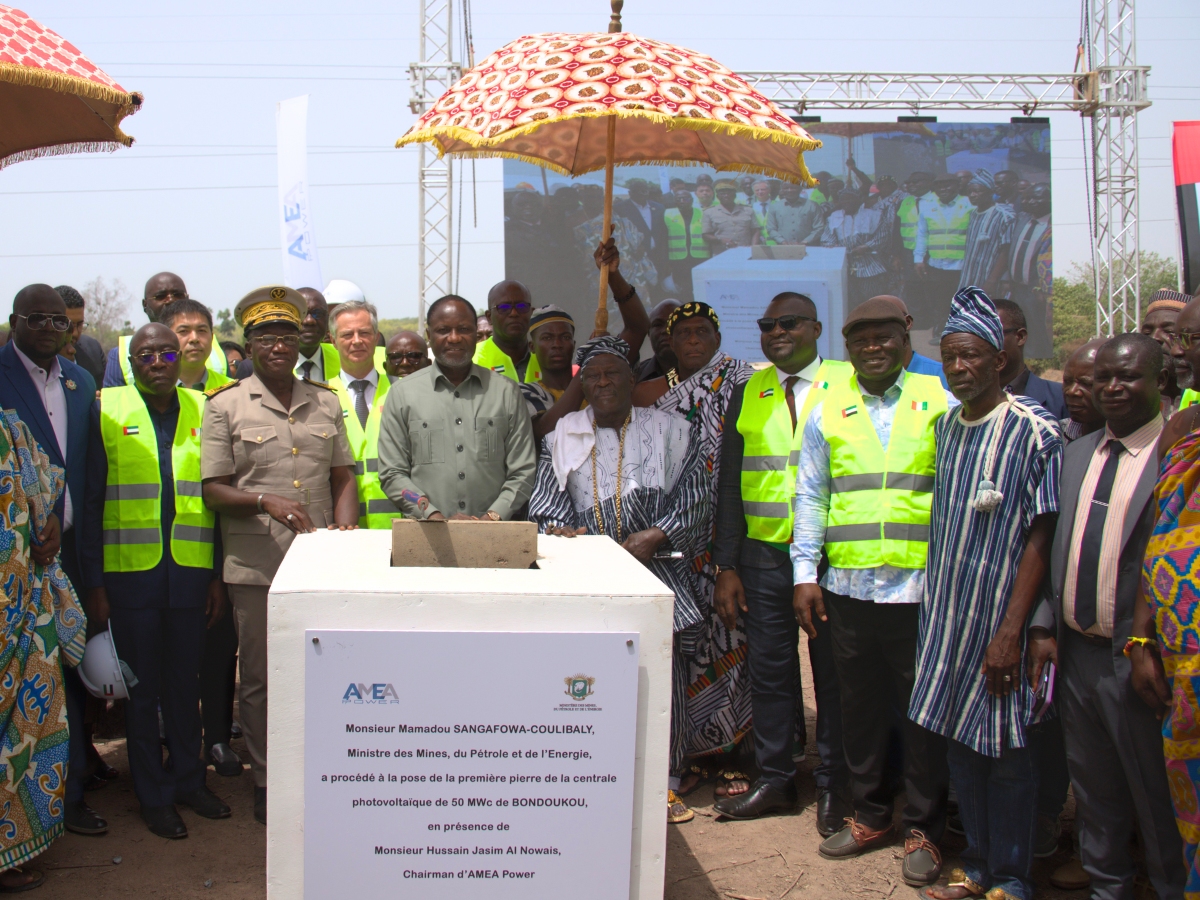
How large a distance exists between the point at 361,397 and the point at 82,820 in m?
2.37

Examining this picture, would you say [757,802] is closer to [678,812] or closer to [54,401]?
[678,812]

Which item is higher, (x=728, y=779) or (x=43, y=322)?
(x=43, y=322)

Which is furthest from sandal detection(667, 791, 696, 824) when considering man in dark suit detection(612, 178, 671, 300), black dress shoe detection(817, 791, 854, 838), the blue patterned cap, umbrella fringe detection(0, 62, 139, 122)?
man in dark suit detection(612, 178, 671, 300)

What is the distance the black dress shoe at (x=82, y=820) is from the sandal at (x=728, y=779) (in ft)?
8.61

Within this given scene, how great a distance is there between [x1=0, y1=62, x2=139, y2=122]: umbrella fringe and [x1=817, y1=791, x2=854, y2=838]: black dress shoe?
381 centimetres

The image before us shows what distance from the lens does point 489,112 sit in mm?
3385

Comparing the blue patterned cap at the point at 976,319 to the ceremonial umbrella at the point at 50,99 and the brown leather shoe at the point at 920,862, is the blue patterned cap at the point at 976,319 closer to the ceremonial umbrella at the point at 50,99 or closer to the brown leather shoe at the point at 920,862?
the brown leather shoe at the point at 920,862

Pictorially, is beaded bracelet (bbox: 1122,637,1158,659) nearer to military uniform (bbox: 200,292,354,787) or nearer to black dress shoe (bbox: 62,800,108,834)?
military uniform (bbox: 200,292,354,787)

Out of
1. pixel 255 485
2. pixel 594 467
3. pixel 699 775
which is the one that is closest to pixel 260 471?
pixel 255 485

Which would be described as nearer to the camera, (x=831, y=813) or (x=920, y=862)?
(x=920, y=862)

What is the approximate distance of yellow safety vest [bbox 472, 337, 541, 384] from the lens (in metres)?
5.11

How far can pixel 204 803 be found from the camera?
13.1 ft

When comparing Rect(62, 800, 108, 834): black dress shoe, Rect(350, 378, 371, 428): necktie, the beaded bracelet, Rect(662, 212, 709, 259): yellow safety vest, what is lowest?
Rect(62, 800, 108, 834): black dress shoe

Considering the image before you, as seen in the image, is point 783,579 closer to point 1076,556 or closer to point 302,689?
point 1076,556
